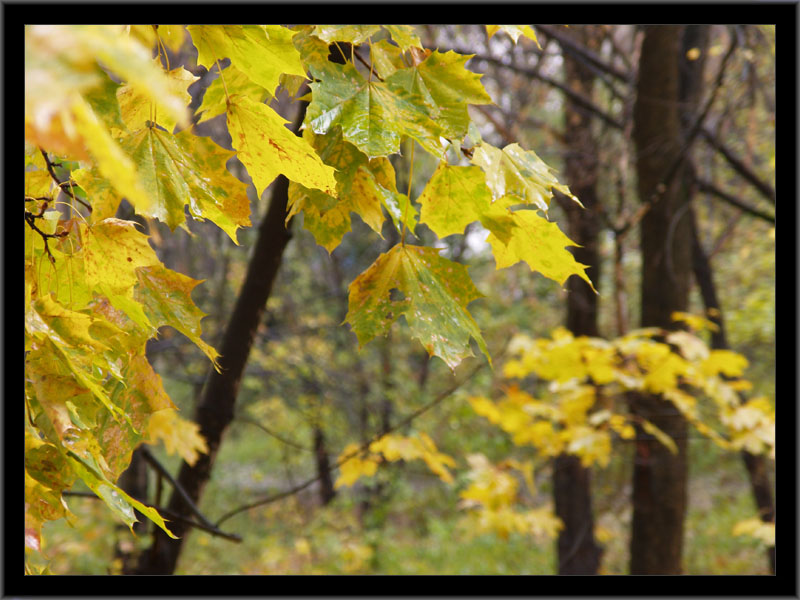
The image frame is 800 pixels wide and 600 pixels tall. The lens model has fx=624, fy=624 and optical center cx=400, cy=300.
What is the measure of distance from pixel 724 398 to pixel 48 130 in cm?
281

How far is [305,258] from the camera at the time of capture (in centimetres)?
533

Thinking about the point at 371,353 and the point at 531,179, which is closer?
the point at 531,179

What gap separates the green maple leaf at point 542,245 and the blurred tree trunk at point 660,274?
80.9 inches

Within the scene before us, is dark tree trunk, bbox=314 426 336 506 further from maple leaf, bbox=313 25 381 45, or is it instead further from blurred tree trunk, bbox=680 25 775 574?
maple leaf, bbox=313 25 381 45

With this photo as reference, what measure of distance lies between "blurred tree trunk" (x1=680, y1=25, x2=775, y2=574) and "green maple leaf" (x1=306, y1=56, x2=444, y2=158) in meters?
2.47

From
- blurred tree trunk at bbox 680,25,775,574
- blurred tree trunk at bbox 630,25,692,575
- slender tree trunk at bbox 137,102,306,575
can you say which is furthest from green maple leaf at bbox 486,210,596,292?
blurred tree trunk at bbox 680,25,775,574

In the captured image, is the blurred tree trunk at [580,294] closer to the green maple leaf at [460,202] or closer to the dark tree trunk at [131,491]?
the dark tree trunk at [131,491]

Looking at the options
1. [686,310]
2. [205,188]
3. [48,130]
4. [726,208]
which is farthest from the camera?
[726,208]

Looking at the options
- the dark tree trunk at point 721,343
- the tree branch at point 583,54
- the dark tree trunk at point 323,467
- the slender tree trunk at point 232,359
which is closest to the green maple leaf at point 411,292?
the slender tree trunk at point 232,359

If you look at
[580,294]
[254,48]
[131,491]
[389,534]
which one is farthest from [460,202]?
[389,534]

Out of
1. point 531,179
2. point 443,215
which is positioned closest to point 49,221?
point 443,215

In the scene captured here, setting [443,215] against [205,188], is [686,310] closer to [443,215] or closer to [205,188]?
[443,215]

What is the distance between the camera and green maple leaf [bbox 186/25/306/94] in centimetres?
71

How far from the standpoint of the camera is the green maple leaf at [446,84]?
789 mm
